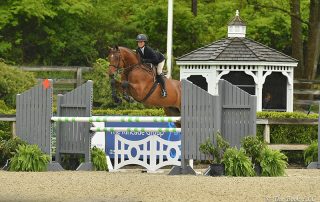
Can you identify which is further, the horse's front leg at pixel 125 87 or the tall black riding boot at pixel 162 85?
the tall black riding boot at pixel 162 85

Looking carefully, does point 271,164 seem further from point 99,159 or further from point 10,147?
point 10,147

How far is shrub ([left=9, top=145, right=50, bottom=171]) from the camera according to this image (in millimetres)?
18125

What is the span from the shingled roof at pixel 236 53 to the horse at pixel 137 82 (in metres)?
6.22

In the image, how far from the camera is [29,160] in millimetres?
18172

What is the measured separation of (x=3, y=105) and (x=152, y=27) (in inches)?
598

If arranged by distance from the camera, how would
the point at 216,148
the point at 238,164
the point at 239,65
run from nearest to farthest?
1. the point at 238,164
2. the point at 216,148
3. the point at 239,65

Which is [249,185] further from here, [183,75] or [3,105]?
[183,75]

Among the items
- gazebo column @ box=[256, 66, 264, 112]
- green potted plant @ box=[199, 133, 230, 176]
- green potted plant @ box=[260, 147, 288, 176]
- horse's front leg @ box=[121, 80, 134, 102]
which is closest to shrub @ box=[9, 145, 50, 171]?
horse's front leg @ box=[121, 80, 134, 102]

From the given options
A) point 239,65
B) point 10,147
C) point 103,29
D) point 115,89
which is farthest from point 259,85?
point 103,29

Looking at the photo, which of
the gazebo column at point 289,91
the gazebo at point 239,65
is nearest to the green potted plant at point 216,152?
the gazebo at point 239,65

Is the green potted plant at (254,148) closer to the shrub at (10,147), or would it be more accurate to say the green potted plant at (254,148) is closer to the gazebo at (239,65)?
the shrub at (10,147)

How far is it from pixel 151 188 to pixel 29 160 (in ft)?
13.6

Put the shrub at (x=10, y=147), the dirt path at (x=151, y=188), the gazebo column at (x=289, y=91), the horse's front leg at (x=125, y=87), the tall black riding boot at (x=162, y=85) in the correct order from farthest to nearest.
Answer: the gazebo column at (x=289, y=91)
the tall black riding boot at (x=162, y=85)
the horse's front leg at (x=125, y=87)
the shrub at (x=10, y=147)
the dirt path at (x=151, y=188)

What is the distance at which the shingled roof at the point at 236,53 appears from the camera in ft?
90.7
